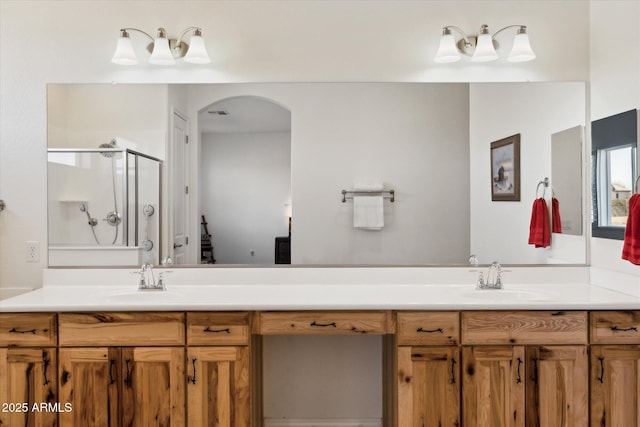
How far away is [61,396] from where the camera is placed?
77.7 inches

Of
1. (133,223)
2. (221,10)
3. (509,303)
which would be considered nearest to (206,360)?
(133,223)

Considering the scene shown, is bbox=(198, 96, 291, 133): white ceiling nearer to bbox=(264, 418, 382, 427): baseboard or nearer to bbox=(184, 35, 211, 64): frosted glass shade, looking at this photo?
bbox=(184, 35, 211, 64): frosted glass shade

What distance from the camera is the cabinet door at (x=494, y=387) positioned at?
1976 mm

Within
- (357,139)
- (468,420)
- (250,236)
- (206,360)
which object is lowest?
(468,420)

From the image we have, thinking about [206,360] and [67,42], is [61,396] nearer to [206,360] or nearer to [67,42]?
[206,360]

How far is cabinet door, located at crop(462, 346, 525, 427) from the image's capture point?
1.98 metres

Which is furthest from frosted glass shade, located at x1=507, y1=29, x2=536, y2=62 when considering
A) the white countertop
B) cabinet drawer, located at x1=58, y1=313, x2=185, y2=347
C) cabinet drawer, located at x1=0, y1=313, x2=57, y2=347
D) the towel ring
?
cabinet drawer, located at x1=0, y1=313, x2=57, y2=347

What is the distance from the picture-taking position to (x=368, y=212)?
252 centimetres

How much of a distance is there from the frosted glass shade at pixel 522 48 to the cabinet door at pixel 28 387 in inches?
102

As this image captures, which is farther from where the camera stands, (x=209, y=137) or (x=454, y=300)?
(x=209, y=137)

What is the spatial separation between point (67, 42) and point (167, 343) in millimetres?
1690

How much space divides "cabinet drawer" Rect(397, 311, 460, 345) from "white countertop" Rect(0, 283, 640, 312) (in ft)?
0.15

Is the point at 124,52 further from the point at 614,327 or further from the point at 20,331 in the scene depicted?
the point at 614,327

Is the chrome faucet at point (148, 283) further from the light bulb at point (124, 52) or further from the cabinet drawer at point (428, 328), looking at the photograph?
the cabinet drawer at point (428, 328)
